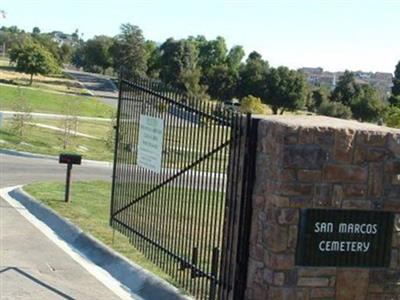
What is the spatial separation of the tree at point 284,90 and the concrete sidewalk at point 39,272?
5978cm

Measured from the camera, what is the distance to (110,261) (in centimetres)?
998

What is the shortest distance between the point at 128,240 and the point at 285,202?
478 centimetres

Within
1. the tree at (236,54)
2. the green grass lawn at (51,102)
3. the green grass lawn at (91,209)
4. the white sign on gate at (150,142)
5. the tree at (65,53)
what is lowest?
the green grass lawn at (51,102)

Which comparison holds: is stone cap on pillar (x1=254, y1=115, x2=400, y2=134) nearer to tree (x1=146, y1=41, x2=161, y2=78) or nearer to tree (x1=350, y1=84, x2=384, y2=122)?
tree (x1=350, y1=84, x2=384, y2=122)

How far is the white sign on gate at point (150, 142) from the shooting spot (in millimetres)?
9641

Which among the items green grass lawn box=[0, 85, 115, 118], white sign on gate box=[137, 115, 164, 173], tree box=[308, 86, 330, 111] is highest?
white sign on gate box=[137, 115, 164, 173]

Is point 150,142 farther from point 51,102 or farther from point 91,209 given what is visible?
point 51,102

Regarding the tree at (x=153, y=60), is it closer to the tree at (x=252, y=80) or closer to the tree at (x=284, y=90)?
the tree at (x=252, y=80)

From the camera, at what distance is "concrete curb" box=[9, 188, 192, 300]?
28.1 ft

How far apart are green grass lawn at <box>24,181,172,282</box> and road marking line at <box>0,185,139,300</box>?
0.46 metres

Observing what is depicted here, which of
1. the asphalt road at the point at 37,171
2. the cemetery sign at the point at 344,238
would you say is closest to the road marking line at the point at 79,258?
the cemetery sign at the point at 344,238

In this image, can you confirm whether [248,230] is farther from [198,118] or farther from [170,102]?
[170,102]

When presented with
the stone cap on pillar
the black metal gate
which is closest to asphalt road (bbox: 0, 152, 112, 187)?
the black metal gate

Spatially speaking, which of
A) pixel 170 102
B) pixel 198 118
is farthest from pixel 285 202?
pixel 170 102
